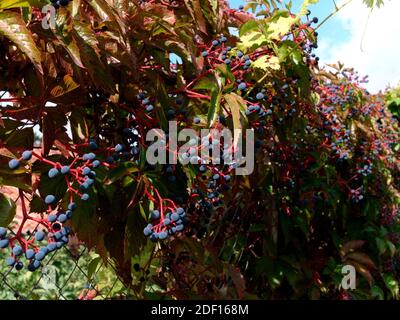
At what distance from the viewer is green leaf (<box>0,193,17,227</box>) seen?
1.14 m

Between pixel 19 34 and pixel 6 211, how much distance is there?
16.3 inches

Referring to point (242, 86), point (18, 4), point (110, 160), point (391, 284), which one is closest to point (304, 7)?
point (242, 86)

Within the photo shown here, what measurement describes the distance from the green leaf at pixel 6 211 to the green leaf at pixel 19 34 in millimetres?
332

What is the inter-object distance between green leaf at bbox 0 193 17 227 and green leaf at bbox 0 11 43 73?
332 mm

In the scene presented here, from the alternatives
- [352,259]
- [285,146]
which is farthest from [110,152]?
[352,259]

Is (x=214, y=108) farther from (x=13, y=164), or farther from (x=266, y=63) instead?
(x=13, y=164)

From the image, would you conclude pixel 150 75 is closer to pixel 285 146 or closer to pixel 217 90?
pixel 217 90

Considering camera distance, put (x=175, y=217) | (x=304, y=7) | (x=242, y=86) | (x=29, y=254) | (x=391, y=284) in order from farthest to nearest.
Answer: (x=391, y=284)
(x=304, y=7)
(x=242, y=86)
(x=175, y=217)
(x=29, y=254)

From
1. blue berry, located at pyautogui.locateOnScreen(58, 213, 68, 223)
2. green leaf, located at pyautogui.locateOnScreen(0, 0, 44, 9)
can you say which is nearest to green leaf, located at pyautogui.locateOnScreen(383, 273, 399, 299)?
blue berry, located at pyautogui.locateOnScreen(58, 213, 68, 223)

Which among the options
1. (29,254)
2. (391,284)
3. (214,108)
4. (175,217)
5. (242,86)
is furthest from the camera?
(391,284)

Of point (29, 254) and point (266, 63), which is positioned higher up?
point (266, 63)

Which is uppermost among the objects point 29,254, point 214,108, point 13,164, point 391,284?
point 214,108

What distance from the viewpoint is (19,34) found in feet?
3.47
